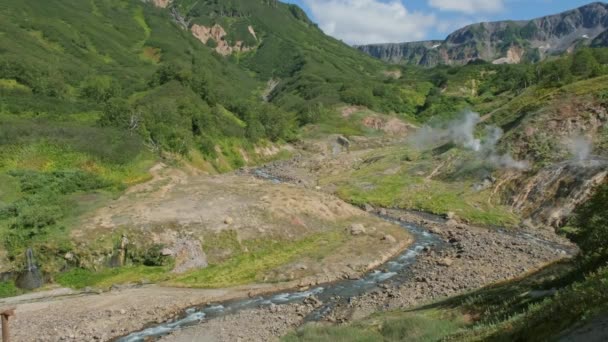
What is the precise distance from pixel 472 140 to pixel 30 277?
71.3 metres

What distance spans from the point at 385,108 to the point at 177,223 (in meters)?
145

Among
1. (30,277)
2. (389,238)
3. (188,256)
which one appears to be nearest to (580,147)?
(389,238)

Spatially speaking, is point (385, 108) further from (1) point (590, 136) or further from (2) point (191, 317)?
(2) point (191, 317)

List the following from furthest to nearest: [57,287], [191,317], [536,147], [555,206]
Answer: [536,147] → [555,206] → [57,287] → [191,317]

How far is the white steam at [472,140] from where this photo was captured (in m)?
73.8

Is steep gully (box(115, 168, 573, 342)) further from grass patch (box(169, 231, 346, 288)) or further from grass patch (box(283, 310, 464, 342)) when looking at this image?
grass patch (box(283, 310, 464, 342))

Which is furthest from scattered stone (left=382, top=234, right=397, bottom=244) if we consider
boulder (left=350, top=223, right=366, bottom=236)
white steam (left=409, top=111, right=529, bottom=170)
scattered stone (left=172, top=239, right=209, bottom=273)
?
white steam (left=409, top=111, right=529, bottom=170)

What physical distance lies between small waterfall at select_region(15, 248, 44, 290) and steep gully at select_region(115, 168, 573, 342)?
45.1ft

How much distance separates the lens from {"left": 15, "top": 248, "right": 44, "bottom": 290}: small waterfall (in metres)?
41.8

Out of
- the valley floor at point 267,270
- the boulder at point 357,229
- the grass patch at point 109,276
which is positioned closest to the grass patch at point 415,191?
the valley floor at point 267,270

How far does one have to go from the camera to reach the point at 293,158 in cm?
12438

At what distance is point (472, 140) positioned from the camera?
86000 mm

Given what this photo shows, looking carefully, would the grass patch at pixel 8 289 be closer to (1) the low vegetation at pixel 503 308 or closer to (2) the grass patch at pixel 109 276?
(2) the grass patch at pixel 109 276

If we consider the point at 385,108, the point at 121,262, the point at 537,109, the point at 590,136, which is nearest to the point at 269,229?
the point at 121,262
